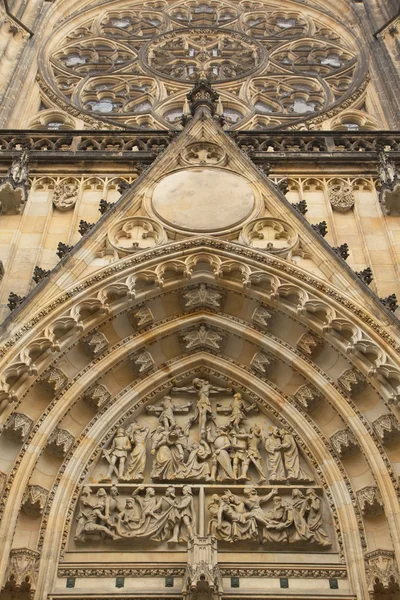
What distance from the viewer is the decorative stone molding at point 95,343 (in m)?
9.62

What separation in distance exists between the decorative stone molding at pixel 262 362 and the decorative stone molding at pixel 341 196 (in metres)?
2.78

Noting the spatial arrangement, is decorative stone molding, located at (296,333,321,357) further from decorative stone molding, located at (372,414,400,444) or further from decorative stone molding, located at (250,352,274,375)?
decorative stone molding, located at (372,414,400,444)

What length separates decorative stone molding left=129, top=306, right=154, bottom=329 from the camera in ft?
32.7

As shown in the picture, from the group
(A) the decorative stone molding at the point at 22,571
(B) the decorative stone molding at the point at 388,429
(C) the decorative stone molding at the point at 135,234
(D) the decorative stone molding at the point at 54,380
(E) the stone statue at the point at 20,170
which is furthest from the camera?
(E) the stone statue at the point at 20,170

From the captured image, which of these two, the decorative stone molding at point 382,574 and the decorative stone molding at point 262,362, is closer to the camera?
the decorative stone molding at point 382,574

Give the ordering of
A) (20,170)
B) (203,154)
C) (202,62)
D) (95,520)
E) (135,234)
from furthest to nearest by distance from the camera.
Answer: (202,62)
(203,154)
(20,170)
(135,234)
(95,520)

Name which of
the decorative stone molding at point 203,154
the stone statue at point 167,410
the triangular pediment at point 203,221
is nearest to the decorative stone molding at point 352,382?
the triangular pediment at point 203,221

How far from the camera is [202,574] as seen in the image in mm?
7570

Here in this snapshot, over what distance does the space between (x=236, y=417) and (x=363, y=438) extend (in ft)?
5.84

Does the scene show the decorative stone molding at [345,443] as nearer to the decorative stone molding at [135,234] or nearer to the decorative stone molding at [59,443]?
the decorative stone molding at [59,443]

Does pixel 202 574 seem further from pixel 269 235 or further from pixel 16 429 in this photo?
pixel 269 235

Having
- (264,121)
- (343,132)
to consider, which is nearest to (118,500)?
(343,132)

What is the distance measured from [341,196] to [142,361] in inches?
163

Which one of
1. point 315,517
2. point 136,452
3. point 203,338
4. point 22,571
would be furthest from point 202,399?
point 22,571
